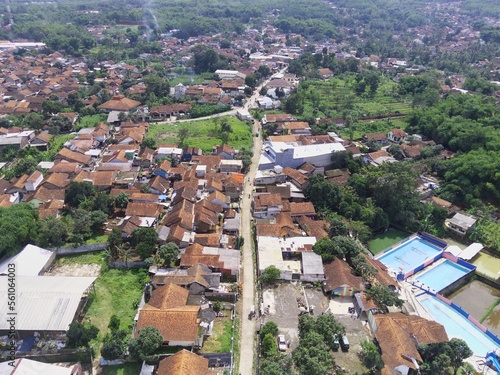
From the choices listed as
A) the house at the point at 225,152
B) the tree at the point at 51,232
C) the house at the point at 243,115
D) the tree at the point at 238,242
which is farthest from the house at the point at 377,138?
the tree at the point at 51,232

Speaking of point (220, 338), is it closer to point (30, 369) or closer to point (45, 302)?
point (30, 369)

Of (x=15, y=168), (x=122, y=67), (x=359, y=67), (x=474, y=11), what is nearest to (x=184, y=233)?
(x=15, y=168)

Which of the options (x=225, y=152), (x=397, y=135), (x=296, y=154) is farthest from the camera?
(x=397, y=135)

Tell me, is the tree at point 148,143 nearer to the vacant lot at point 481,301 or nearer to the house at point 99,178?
the house at point 99,178

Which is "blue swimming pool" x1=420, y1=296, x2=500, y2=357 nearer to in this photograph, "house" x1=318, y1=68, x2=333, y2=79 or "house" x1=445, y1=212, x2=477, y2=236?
"house" x1=445, y1=212, x2=477, y2=236

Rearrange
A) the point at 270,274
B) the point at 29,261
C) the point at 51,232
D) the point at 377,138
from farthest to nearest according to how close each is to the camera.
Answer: the point at 377,138, the point at 51,232, the point at 29,261, the point at 270,274

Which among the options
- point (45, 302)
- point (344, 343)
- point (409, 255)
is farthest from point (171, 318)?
point (409, 255)
